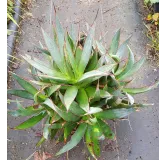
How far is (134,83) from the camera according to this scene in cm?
329

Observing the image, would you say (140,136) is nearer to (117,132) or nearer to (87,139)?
(117,132)

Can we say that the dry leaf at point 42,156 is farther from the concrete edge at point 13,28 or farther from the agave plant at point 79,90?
the concrete edge at point 13,28

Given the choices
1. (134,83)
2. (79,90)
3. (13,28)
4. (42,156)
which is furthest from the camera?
(13,28)

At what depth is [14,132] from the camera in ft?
10.1

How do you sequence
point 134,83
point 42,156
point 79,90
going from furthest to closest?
point 134,83 < point 42,156 < point 79,90

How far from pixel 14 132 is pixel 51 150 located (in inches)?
13.9

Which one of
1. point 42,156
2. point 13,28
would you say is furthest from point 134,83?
point 13,28

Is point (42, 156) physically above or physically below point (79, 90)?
below

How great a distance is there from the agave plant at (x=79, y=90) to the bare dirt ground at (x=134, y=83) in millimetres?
371

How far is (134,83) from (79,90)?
2.76 feet

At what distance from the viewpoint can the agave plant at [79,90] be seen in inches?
96.4

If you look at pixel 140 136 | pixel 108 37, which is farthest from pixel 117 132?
pixel 108 37

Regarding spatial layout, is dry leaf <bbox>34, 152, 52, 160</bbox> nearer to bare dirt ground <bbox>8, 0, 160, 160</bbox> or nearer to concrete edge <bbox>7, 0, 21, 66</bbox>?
bare dirt ground <bbox>8, 0, 160, 160</bbox>

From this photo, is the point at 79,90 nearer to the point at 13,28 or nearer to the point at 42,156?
the point at 42,156
